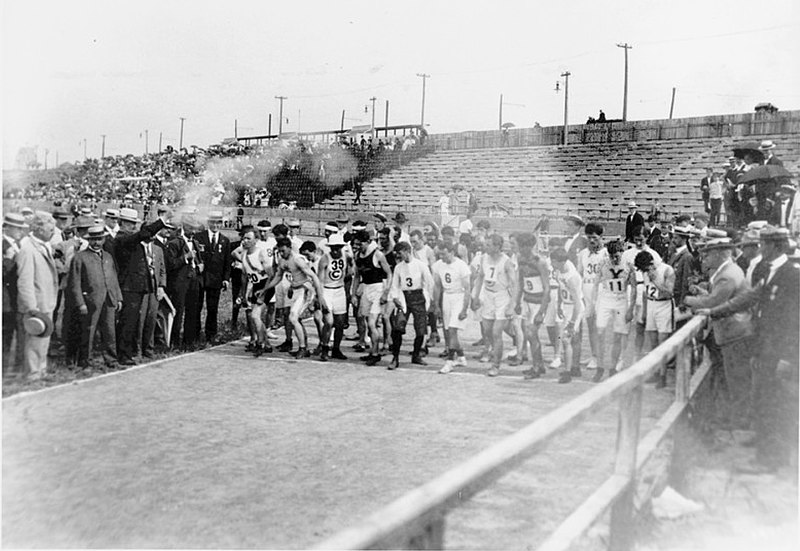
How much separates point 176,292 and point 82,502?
18.6ft

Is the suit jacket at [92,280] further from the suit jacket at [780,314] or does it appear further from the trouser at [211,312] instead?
the suit jacket at [780,314]

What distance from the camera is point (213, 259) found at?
10633 mm

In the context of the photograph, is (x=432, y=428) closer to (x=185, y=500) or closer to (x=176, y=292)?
(x=185, y=500)

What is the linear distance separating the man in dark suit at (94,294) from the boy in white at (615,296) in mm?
5728

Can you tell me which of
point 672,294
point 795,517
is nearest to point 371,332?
point 672,294

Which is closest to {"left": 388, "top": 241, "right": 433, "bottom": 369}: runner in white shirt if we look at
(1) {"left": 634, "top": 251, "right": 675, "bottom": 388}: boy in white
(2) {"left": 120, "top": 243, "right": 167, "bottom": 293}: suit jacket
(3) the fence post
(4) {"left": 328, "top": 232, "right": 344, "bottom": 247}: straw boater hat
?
(4) {"left": 328, "top": 232, "right": 344, "bottom": 247}: straw boater hat

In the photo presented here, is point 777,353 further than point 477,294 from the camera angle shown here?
No

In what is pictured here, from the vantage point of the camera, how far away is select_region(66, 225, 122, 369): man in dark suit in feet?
26.3

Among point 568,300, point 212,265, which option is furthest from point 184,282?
point 568,300

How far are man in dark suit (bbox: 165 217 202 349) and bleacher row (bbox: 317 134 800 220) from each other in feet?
49.0

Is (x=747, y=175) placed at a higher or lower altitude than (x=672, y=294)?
higher

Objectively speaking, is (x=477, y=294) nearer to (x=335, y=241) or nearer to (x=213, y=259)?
(x=335, y=241)

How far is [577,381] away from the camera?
8.48 meters

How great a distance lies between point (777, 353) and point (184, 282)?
24.5ft
